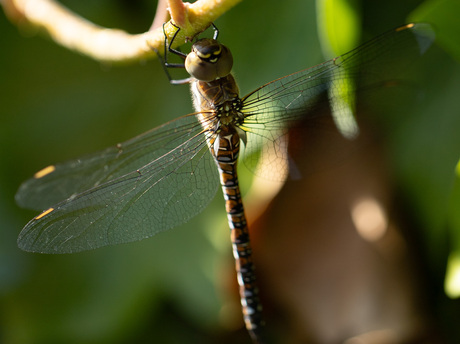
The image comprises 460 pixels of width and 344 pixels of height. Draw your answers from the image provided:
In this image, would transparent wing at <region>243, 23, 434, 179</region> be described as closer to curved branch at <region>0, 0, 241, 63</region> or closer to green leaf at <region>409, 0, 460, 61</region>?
green leaf at <region>409, 0, 460, 61</region>

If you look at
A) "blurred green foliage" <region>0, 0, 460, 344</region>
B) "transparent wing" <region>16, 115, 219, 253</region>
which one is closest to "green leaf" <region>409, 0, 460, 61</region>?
"blurred green foliage" <region>0, 0, 460, 344</region>

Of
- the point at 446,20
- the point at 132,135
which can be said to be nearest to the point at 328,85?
the point at 446,20

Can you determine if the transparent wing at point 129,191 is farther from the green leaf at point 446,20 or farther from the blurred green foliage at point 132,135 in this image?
the green leaf at point 446,20

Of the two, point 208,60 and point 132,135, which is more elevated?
point 132,135

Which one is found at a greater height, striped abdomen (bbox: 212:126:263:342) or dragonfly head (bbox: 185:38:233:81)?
dragonfly head (bbox: 185:38:233:81)

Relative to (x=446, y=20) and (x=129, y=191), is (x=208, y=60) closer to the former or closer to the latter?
(x=129, y=191)

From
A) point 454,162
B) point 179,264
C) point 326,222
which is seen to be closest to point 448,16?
point 454,162

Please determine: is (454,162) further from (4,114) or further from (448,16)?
(4,114)
